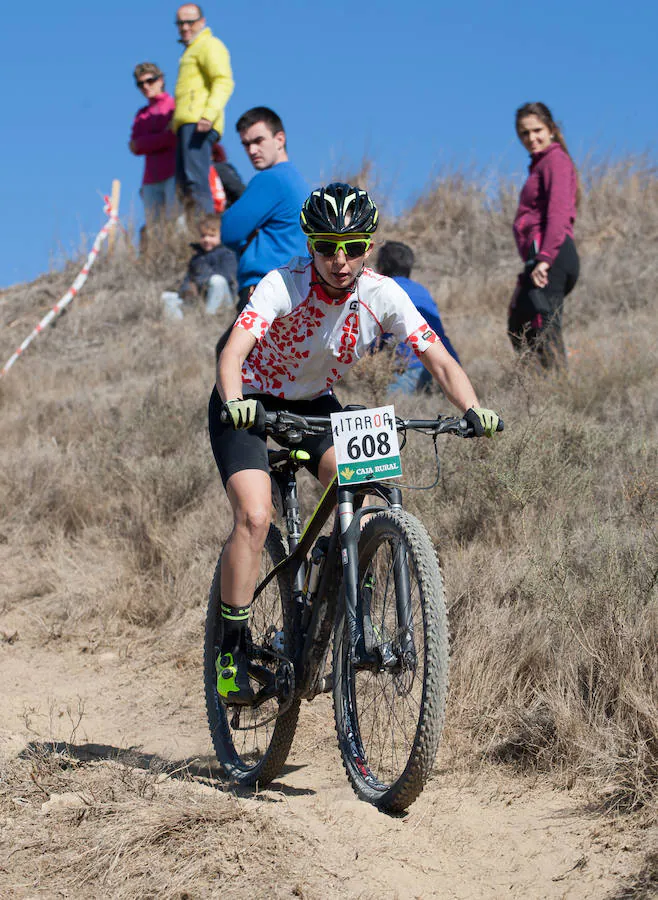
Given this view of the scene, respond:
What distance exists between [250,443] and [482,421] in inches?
36.6

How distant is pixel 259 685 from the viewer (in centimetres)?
438

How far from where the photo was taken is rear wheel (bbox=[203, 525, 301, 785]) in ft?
14.0

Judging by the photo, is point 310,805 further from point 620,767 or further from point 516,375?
point 516,375

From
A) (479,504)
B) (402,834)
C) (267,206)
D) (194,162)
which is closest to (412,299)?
(267,206)

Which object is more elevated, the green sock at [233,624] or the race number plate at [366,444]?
the race number plate at [366,444]

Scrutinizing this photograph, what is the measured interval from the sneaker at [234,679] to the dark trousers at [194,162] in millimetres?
7474

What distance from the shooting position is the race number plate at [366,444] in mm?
3682

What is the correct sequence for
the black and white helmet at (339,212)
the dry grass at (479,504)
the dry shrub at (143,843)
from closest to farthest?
the dry shrub at (143,843)
the black and white helmet at (339,212)
the dry grass at (479,504)

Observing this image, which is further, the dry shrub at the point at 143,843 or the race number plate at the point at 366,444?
the race number plate at the point at 366,444

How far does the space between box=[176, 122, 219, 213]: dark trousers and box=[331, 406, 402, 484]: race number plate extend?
7.66 metres

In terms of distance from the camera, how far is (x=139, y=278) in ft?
48.4

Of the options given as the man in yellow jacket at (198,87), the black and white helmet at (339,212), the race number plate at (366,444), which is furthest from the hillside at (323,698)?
the man in yellow jacket at (198,87)

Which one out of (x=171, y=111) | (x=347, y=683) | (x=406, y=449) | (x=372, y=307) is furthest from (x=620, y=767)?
(x=171, y=111)

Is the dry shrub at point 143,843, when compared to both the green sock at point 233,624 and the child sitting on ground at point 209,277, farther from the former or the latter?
the child sitting on ground at point 209,277
